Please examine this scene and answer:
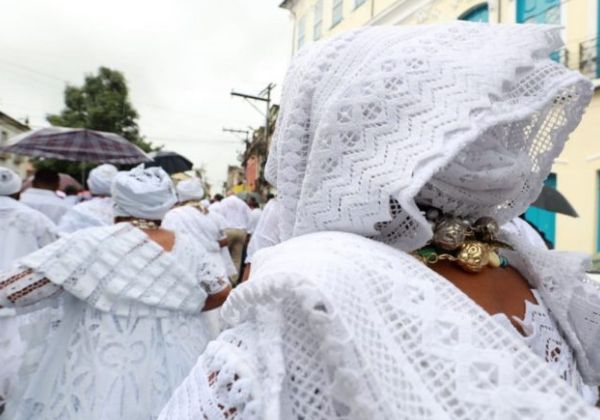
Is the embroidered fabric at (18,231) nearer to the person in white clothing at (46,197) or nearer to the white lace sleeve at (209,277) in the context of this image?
the person in white clothing at (46,197)

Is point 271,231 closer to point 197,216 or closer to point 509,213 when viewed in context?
point 197,216

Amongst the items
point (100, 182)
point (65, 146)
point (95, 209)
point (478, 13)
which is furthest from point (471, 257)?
point (478, 13)

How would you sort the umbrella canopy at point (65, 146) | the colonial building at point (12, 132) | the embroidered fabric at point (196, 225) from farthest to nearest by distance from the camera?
the colonial building at point (12, 132)
the embroidered fabric at point (196, 225)
the umbrella canopy at point (65, 146)

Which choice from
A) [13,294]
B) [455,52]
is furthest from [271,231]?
[455,52]

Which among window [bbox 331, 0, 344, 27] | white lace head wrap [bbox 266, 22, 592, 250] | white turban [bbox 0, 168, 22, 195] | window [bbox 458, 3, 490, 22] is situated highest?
window [bbox 331, 0, 344, 27]

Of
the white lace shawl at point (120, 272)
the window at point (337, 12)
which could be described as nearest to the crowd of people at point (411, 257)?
the white lace shawl at point (120, 272)

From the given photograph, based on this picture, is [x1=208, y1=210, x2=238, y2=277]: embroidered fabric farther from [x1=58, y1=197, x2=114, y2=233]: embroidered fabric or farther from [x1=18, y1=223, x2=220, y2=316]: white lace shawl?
[x1=18, y1=223, x2=220, y2=316]: white lace shawl

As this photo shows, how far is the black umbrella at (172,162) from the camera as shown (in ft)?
30.5

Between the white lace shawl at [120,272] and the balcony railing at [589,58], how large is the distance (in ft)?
25.2

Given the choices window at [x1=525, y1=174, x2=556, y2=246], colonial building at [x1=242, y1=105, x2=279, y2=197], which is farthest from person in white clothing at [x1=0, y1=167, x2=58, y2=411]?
colonial building at [x1=242, y1=105, x2=279, y2=197]

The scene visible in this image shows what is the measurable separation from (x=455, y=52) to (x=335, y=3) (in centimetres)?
1746

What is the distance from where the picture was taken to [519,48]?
95 centimetres

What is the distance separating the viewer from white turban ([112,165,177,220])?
2.84 m

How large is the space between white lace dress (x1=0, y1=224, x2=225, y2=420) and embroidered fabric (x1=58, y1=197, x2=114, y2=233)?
7.04 ft
